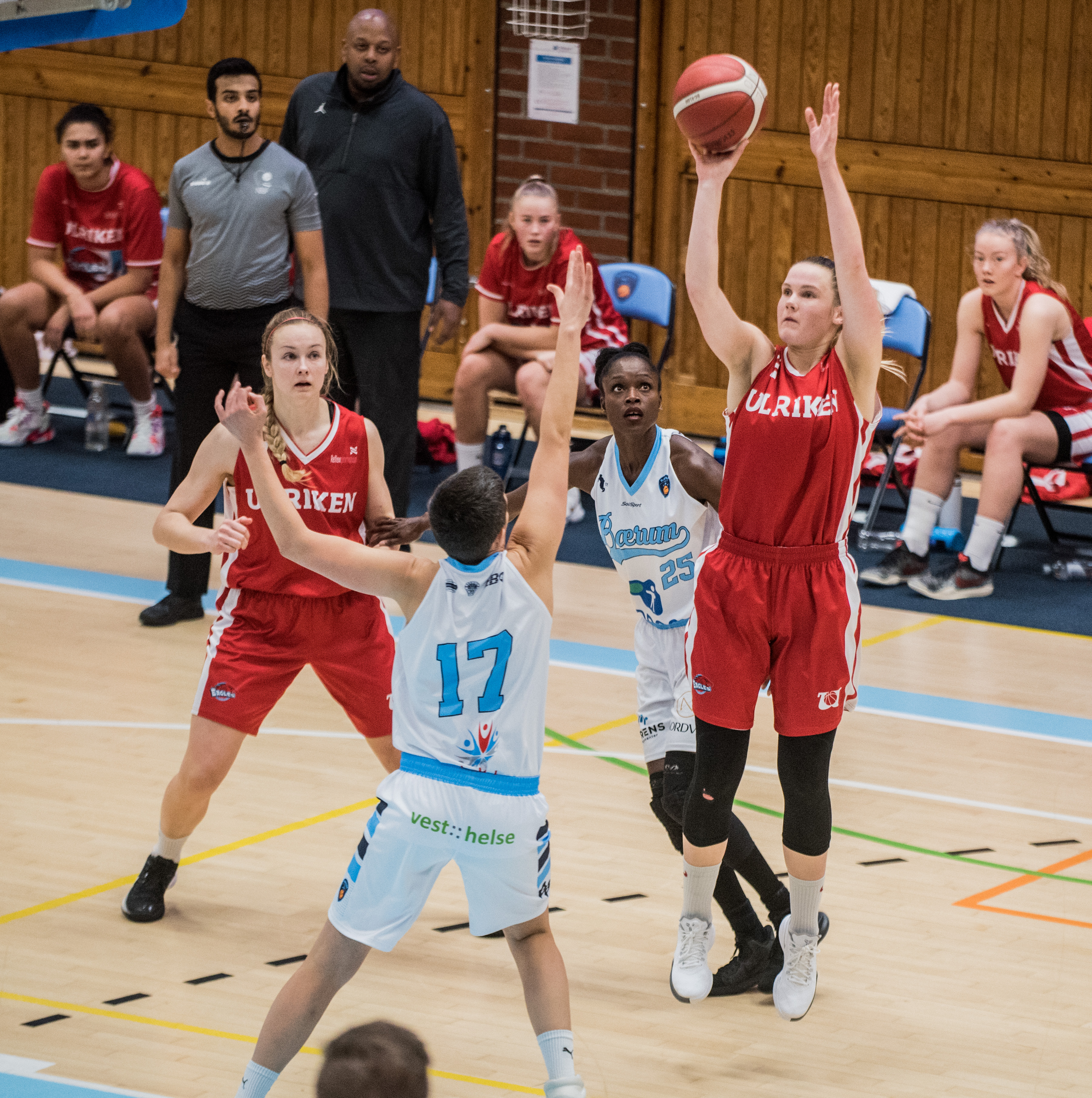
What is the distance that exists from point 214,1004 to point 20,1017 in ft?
1.45

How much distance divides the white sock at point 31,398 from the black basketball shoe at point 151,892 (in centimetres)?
573

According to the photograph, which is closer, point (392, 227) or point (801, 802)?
point (801, 802)

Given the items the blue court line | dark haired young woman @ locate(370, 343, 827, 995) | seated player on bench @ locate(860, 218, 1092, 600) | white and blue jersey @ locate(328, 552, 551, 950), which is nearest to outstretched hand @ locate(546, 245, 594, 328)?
white and blue jersey @ locate(328, 552, 551, 950)

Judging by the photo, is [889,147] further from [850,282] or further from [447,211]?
[850,282]

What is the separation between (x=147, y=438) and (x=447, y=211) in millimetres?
3050

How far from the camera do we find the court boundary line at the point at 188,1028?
12.7 ft

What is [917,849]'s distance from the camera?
540 cm

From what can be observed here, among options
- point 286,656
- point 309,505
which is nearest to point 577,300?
point 309,505

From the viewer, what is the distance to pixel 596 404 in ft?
32.8

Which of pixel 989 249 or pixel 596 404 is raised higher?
pixel 989 249

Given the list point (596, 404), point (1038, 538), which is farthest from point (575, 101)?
point (1038, 538)

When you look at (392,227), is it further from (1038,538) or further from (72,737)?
(1038,538)

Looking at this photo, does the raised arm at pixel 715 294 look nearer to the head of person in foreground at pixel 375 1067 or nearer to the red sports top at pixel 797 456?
the red sports top at pixel 797 456

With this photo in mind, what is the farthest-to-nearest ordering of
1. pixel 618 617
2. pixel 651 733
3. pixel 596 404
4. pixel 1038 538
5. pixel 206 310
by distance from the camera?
pixel 596 404 → pixel 1038 538 → pixel 618 617 → pixel 206 310 → pixel 651 733
